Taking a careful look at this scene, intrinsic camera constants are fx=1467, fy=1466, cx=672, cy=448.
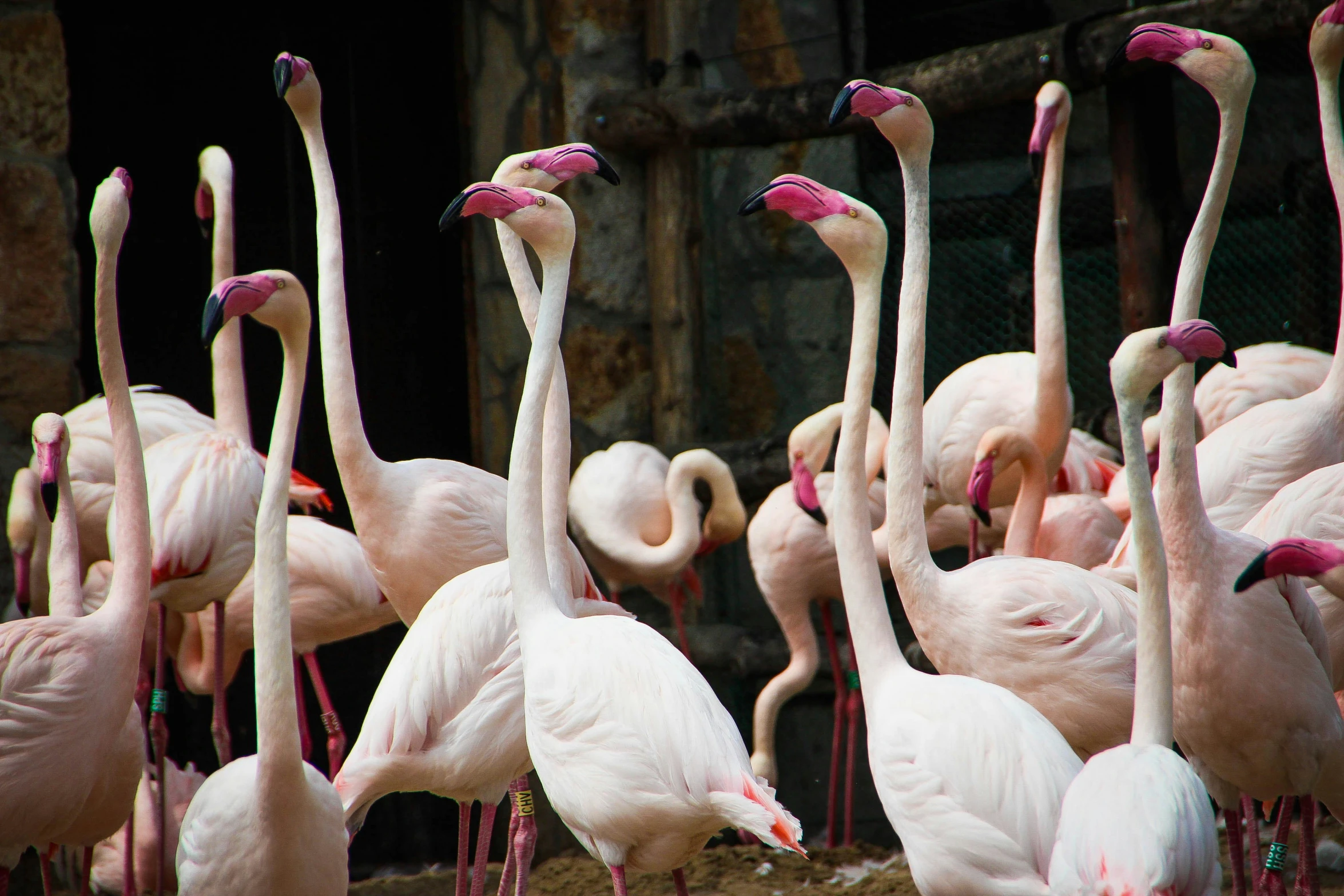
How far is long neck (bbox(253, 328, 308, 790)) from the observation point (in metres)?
3.12

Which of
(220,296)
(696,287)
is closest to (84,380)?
(696,287)

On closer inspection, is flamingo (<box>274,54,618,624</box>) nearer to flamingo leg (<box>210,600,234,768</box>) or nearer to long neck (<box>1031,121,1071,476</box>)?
flamingo leg (<box>210,600,234,768</box>)

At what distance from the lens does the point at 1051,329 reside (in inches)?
195

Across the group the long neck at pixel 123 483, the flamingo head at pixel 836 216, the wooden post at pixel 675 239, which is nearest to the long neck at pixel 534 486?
the flamingo head at pixel 836 216

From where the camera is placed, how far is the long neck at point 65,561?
4.00 m

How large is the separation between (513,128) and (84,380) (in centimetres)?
211

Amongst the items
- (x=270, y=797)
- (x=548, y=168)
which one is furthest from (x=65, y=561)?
(x=548, y=168)

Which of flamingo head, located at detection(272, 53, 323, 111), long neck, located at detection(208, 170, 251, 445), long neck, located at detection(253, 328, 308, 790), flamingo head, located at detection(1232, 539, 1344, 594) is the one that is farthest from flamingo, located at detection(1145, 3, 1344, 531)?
long neck, located at detection(208, 170, 251, 445)

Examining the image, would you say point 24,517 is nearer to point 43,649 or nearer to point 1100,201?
point 43,649

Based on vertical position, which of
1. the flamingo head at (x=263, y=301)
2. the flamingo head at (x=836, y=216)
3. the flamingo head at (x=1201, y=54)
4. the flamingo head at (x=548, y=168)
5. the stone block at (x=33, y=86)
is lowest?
the flamingo head at (x=263, y=301)

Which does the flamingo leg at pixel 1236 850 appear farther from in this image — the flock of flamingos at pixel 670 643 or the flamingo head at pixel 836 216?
the flamingo head at pixel 836 216

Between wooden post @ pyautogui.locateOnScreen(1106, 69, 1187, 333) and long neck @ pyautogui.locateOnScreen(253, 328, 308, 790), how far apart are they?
302cm

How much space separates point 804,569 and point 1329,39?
2.64 m

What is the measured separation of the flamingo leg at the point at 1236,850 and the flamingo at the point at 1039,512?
99 cm
